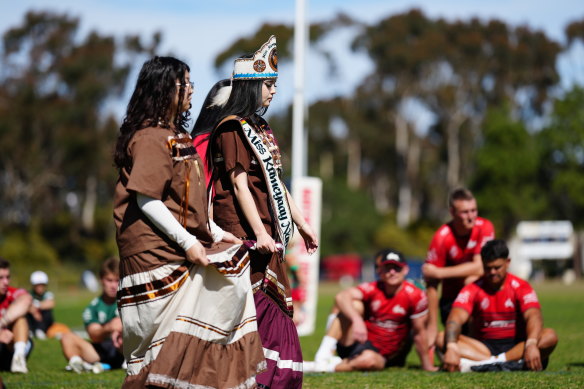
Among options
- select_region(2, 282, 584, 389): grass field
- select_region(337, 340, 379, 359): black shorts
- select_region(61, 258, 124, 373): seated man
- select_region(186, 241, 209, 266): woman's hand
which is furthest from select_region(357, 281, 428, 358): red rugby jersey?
select_region(186, 241, 209, 266): woman's hand

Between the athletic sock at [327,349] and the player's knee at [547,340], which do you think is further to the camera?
the athletic sock at [327,349]

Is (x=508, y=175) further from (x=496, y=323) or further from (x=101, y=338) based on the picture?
(x=101, y=338)

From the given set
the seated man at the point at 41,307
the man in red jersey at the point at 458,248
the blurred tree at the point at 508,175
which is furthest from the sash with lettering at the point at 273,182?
the blurred tree at the point at 508,175

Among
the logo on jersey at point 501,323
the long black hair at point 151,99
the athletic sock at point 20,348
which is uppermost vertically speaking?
the long black hair at point 151,99

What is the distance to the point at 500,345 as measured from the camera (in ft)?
27.9

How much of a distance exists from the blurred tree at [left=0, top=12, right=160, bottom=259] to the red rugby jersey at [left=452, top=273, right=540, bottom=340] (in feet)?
133

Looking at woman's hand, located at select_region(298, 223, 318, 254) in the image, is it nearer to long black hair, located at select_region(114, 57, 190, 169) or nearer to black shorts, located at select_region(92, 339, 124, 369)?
long black hair, located at select_region(114, 57, 190, 169)

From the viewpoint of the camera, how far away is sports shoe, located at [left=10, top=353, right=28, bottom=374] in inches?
355

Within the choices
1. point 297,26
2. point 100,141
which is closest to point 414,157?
point 100,141

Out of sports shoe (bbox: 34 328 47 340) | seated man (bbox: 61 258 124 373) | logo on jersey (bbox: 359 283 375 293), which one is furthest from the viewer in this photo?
sports shoe (bbox: 34 328 47 340)

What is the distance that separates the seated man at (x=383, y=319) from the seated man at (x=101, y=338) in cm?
203

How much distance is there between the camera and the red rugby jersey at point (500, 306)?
8.40m

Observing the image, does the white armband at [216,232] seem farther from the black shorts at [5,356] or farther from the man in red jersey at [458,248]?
the black shorts at [5,356]

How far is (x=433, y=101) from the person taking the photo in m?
53.6
